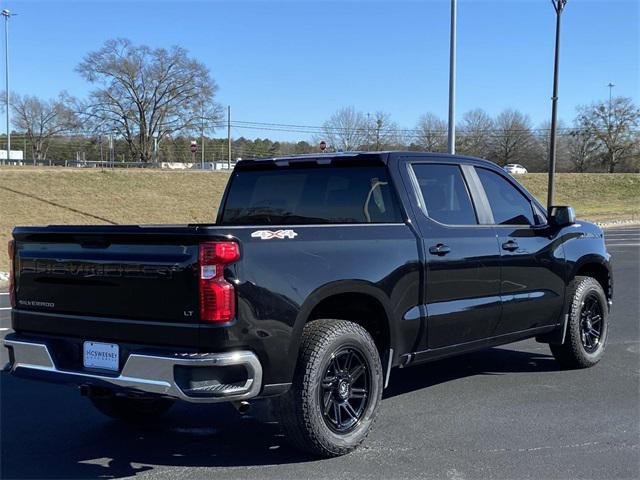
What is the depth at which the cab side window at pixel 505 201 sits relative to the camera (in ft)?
19.9

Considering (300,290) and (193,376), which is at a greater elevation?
(300,290)

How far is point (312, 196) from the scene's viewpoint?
5594 millimetres

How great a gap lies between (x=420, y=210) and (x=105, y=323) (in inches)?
94.0

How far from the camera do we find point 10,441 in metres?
4.90

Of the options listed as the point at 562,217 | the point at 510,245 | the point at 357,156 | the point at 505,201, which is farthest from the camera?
the point at 562,217

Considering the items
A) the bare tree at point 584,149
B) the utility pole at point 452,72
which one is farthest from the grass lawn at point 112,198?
the bare tree at point 584,149

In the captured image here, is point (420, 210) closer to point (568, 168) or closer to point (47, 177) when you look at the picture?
point (47, 177)

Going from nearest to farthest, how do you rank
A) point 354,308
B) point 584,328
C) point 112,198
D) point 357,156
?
point 354,308 → point 357,156 → point 584,328 → point 112,198

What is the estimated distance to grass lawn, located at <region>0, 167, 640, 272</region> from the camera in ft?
92.3

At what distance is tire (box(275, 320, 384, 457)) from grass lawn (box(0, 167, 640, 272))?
16595 millimetres

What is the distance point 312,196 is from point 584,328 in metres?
3.25

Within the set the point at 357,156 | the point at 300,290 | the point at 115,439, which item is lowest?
the point at 115,439

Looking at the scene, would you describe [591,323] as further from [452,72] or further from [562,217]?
[452,72]

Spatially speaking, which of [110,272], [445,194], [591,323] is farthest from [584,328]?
[110,272]
